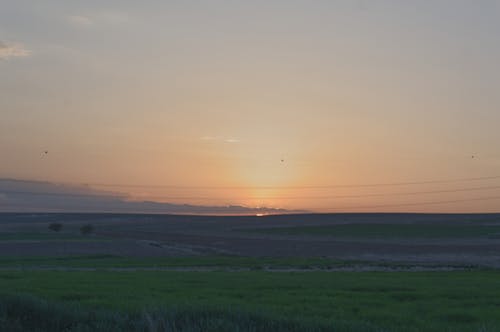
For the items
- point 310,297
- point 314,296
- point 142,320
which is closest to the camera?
point 142,320

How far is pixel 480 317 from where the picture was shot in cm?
1925

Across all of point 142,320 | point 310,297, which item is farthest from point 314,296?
point 142,320

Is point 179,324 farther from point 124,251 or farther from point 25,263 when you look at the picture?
point 124,251

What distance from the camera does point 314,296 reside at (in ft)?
80.9

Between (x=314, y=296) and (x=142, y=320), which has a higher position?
(x=142, y=320)

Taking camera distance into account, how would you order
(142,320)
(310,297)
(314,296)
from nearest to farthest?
(142,320)
(310,297)
(314,296)

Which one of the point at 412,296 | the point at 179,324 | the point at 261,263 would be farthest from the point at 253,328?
the point at 261,263

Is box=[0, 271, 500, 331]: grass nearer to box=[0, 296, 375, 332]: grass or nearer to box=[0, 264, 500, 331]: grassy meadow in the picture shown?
box=[0, 264, 500, 331]: grassy meadow

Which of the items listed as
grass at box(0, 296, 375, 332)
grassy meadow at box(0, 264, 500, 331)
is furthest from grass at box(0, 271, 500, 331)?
grass at box(0, 296, 375, 332)

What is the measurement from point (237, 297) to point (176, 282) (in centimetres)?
788

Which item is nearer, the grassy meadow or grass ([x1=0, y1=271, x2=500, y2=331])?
the grassy meadow

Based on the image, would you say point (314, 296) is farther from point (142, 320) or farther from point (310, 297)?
point (142, 320)

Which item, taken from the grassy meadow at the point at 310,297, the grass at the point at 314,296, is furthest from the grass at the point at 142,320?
the grass at the point at 314,296

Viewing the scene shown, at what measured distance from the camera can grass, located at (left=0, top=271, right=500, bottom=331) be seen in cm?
1855
